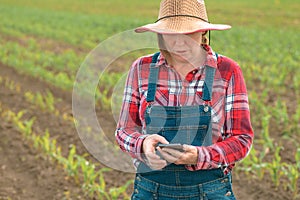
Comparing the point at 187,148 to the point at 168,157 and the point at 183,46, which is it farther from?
the point at 183,46

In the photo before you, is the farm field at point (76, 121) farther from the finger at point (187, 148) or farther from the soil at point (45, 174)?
the finger at point (187, 148)

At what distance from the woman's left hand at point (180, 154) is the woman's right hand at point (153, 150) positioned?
3 centimetres

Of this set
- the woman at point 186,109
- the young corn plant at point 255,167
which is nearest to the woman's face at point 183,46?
the woman at point 186,109

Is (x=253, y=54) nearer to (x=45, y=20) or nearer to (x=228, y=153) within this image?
(x=228, y=153)

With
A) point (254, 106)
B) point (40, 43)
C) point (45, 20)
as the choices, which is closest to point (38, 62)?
point (40, 43)

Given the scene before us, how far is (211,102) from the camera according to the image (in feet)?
8.31

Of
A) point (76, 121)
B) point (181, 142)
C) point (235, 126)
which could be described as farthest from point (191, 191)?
point (76, 121)

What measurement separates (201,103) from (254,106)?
5806 mm

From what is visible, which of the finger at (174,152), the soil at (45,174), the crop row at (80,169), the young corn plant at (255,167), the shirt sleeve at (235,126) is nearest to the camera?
the finger at (174,152)

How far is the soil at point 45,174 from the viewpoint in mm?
5195

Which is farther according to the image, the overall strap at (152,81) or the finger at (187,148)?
the overall strap at (152,81)

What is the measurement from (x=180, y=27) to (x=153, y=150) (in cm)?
52

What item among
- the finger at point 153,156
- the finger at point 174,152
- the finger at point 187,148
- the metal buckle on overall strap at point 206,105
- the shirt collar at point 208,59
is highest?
the shirt collar at point 208,59

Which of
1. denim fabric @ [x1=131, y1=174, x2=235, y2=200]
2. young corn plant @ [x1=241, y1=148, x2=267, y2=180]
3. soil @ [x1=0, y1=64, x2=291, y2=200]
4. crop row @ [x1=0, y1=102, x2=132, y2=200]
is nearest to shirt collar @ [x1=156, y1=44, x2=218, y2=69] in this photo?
denim fabric @ [x1=131, y1=174, x2=235, y2=200]
